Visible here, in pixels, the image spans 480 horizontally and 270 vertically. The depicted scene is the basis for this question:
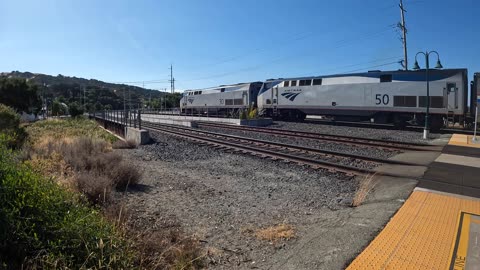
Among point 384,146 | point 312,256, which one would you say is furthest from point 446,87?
point 312,256

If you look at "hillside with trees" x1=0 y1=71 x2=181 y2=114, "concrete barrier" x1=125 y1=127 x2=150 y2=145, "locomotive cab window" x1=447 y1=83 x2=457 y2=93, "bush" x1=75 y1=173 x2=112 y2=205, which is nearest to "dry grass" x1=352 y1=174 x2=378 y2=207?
"bush" x1=75 y1=173 x2=112 y2=205

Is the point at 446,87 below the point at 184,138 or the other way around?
the other way around

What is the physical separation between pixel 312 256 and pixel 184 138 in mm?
16930

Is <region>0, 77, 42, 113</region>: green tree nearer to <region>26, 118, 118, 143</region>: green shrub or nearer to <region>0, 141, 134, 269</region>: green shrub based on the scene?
<region>26, 118, 118, 143</region>: green shrub

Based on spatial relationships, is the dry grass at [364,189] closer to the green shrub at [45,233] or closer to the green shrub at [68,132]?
the green shrub at [45,233]

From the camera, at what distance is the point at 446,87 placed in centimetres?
2166

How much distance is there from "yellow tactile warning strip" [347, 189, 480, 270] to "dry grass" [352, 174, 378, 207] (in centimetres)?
94

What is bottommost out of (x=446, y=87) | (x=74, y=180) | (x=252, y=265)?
(x=252, y=265)

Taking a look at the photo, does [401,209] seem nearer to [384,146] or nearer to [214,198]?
[214,198]

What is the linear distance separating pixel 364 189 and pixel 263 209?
2.56 metres

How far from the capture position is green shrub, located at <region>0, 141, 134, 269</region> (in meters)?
3.30

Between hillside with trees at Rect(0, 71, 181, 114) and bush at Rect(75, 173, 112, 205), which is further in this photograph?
hillside with trees at Rect(0, 71, 181, 114)

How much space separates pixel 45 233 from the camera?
3.51 metres

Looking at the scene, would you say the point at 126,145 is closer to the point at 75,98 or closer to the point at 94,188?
the point at 94,188
